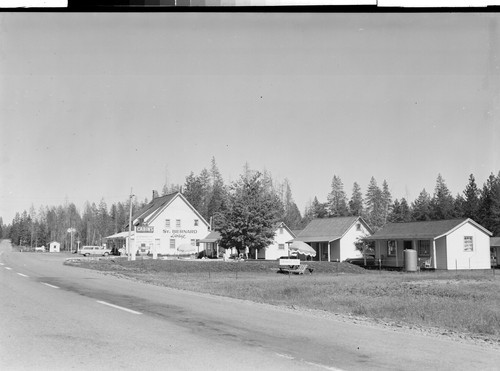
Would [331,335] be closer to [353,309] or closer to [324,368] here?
[324,368]

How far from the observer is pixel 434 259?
1766 inches

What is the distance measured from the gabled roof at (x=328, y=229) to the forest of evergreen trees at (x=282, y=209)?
14.7 ft

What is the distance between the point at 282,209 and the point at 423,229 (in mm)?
23380

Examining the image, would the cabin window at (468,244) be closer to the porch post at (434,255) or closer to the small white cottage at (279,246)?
the porch post at (434,255)

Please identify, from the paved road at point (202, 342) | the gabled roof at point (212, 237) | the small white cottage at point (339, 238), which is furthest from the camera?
the gabled roof at point (212, 237)

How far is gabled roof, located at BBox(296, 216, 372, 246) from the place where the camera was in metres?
56.3

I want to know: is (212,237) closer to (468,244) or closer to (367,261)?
(367,261)

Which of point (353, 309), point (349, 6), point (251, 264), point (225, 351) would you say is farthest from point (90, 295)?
point (251, 264)

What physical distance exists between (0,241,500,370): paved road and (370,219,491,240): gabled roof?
115 ft

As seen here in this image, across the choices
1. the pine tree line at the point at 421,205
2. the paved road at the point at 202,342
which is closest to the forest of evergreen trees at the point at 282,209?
the pine tree line at the point at 421,205

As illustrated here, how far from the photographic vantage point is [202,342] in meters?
8.37

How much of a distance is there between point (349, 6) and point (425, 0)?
3.04 feet

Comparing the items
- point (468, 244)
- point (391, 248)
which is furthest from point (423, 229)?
point (391, 248)

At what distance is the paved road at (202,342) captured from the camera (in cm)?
693
